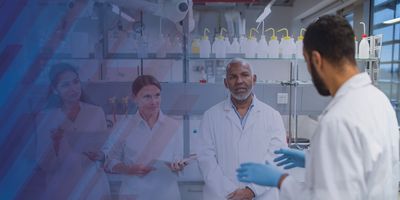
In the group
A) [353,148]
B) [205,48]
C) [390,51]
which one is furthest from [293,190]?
[390,51]

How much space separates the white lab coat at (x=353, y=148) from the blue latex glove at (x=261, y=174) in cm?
20

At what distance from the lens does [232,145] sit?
75.1 inches

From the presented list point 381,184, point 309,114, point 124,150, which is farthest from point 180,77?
point 381,184

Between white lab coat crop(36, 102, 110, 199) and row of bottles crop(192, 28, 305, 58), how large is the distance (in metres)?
1.00

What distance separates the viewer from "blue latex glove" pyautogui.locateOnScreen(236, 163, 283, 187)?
1.21 meters

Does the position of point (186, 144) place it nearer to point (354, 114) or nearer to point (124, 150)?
point (124, 150)

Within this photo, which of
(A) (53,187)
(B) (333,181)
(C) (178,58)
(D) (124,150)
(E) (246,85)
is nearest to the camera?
(B) (333,181)

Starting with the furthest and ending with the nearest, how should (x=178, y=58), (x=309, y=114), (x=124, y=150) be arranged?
1. (x=309, y=114)
2. (x=178, y=58)
3. (x=124, y=150)

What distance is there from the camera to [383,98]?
41.1 inches

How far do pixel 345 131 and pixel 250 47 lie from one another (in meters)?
1.52

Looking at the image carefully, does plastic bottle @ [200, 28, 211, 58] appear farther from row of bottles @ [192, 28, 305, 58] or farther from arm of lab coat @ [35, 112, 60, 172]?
arm of lab coat @ [35, 112, 60, 172]

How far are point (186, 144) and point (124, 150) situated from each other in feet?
1.42

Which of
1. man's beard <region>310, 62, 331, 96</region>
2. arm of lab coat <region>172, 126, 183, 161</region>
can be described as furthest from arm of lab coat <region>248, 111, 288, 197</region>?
man's beard <region>310, 62, 331, 96</region>

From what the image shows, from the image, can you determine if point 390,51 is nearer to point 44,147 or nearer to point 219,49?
point 219,49
